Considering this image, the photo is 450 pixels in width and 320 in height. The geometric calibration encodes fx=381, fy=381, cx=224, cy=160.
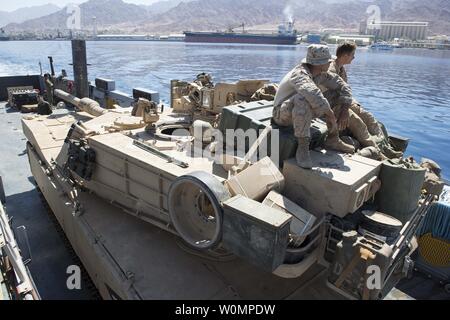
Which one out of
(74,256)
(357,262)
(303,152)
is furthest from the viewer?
(74,256)

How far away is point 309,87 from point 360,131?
6.16ft

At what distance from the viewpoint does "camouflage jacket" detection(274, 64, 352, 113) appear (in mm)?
4523

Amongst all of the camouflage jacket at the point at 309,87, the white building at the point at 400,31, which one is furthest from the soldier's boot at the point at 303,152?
the white building at the point at 400,31

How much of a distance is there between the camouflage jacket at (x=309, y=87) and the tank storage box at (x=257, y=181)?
0.92 meters

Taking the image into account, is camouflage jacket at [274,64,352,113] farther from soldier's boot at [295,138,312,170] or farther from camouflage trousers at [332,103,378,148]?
camouflage trousers at [332,103,378,148]

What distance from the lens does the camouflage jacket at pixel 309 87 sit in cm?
452

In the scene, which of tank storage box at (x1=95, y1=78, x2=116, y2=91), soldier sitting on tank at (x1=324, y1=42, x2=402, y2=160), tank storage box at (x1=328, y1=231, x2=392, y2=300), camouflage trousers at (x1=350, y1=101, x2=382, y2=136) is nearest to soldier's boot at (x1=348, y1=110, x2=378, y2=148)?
soldier sitting on tank at (x1=324, y1=42, x2=402, y2=160)

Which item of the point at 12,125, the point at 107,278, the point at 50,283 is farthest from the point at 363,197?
the point at 12,125

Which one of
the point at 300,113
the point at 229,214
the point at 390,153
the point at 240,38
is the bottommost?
the point at 229,214

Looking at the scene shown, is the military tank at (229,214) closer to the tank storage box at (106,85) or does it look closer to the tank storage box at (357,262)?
the tank storage box at (357,262)

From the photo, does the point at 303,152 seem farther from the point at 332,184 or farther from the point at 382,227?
the point at 382,227

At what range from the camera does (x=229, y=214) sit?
4.04 m

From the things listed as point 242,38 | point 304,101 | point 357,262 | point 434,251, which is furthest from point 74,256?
point 242,38
